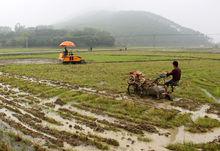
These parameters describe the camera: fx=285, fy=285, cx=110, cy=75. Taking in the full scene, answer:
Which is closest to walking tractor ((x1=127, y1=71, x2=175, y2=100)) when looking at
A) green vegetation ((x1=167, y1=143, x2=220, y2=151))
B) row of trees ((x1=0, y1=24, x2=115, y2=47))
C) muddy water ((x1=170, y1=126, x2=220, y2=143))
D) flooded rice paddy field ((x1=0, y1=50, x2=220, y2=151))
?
flooded rice paddy field ((x1=0, y1=50, x2=220, y2=151))

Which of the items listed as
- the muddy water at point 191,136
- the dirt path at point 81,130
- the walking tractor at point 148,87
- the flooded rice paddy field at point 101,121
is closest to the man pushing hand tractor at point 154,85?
the walking tractor at point 148,87

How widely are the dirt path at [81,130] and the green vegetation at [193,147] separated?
394mm

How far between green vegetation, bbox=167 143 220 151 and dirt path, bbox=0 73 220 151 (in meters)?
0.39

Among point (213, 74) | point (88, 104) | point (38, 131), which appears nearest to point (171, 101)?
point (88, 104)

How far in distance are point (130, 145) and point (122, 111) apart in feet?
14.0

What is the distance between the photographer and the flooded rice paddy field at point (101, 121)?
1036 centimetres

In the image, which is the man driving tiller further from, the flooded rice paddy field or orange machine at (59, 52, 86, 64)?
orange machine at (59, 52, 86, 64)

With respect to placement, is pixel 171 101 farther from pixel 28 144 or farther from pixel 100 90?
pixel 28 144

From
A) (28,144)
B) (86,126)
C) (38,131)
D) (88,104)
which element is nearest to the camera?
(28,144)

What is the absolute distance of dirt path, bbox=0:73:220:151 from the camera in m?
10.3

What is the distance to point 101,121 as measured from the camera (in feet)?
42.4

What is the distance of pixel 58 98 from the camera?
17438 mm

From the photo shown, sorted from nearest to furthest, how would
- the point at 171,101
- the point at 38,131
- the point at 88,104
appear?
the point at 38,131
the point at 88,104
the point at 171,101

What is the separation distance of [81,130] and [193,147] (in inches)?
174
